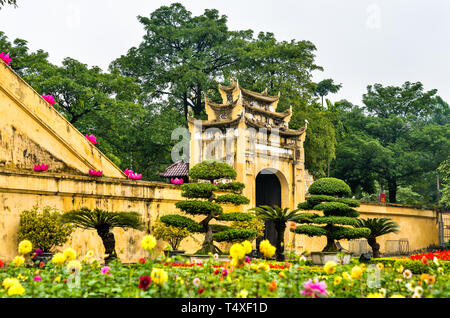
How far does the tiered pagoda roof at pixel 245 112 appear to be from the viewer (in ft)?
69.8

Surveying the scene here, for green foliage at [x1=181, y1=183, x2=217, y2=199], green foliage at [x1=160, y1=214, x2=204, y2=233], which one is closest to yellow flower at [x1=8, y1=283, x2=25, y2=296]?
green foliage at [x1=160, y1=214, x2=204, y2=233]

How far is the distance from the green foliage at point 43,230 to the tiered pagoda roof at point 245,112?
9.40 m

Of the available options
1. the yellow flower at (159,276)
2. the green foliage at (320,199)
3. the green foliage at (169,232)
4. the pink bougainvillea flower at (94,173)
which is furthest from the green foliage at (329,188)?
the yellow flower at (159,276)

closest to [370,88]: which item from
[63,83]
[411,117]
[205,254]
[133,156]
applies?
[411,117]

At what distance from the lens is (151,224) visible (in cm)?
1722

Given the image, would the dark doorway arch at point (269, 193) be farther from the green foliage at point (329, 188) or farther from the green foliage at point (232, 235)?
the green foliage at point (232, 235)

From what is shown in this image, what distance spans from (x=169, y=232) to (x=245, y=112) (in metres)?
7.80

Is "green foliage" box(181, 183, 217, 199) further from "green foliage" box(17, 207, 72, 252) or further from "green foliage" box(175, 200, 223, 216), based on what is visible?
"green foliage" box(17, 207, 72, 252)

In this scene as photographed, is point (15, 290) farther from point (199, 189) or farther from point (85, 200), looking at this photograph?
point (199, 189)

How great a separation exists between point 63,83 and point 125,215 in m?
11.4

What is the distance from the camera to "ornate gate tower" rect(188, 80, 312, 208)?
68.0 ft

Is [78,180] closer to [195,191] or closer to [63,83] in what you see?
[195,191]

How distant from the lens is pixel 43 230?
12867 millimetres

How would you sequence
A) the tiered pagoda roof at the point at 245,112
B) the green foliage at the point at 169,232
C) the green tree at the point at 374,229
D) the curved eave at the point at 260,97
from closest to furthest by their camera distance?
1. the green foliage at the point at 169,232
2. the green tree at the point at 374,229
3. the tiered pagoda roof at the point at 245,112
4. the curved eave at the point at 260,97
